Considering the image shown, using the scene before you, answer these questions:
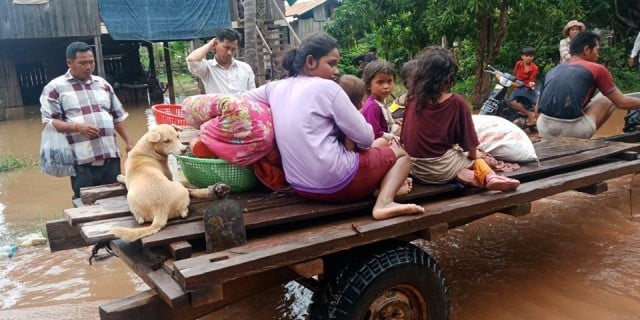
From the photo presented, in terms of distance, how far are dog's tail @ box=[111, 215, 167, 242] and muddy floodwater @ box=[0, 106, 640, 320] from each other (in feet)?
4.44

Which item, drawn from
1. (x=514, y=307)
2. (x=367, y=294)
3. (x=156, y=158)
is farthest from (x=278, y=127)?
(x=514, y=307)

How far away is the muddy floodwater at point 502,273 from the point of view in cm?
350

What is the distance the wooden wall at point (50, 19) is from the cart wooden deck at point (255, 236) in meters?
14.0

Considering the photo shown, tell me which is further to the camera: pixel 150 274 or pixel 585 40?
pixel 585 40

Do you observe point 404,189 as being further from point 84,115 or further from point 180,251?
point 84,115

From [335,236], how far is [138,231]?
3.12 ft

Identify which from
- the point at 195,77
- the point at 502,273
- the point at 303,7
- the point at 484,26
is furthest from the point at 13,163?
the point at 303,7

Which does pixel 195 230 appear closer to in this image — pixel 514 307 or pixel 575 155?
pixel 514 307

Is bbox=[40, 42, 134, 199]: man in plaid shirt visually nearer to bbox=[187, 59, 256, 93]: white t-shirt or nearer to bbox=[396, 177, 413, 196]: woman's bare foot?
bbox=[187, 59, 256, 93]: white t-shirt

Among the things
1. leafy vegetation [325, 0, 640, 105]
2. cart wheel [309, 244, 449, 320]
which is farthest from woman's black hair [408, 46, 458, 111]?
leafy vegetation [325, 0, 640, 105]

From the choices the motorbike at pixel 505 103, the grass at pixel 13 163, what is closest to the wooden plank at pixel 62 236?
the motorbike at pixel 505 103

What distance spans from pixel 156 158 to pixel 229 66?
2.22 meters

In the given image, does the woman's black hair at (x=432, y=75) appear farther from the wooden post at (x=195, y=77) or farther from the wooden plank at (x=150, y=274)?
the wooden post at (x=195, y=77)

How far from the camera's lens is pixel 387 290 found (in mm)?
2664
